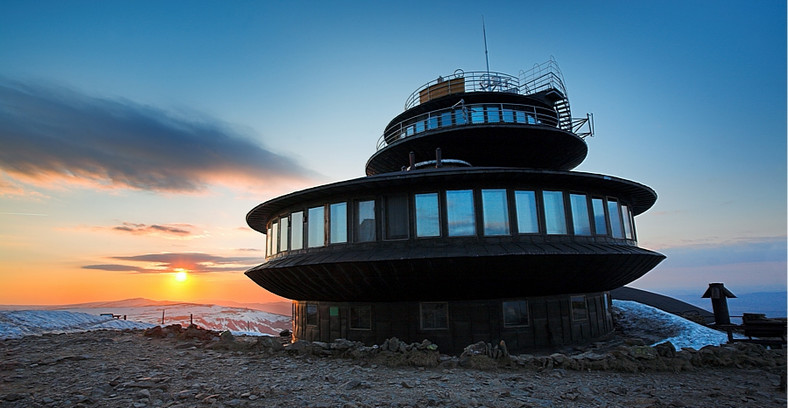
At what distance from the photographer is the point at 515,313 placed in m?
15.0

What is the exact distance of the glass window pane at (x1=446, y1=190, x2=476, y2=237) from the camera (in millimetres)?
14867

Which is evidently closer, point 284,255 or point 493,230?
point 493,230

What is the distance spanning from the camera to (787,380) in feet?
27.2

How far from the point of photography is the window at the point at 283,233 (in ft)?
61.3

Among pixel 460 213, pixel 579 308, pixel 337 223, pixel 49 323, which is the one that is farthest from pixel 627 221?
pixel 49 323

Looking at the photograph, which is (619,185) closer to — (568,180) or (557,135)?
(568,180)

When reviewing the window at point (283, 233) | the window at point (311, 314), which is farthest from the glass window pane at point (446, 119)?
the window at point (311, 314)

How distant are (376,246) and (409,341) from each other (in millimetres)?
3915

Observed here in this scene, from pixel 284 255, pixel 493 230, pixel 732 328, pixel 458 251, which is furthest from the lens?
pixel 732 328

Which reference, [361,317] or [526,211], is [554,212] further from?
[361,317]

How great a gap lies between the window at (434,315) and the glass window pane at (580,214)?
6.21m

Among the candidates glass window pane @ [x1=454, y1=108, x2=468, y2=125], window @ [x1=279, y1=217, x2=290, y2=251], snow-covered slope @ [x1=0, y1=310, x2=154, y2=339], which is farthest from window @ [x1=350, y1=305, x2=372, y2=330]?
snow-covered slope @ [x1=0, y1=310, x2=154, y2=339]

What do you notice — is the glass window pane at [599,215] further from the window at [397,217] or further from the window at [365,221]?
the window at [365,221]

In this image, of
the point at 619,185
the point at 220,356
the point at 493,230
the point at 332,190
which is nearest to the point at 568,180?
the point at 619,185
